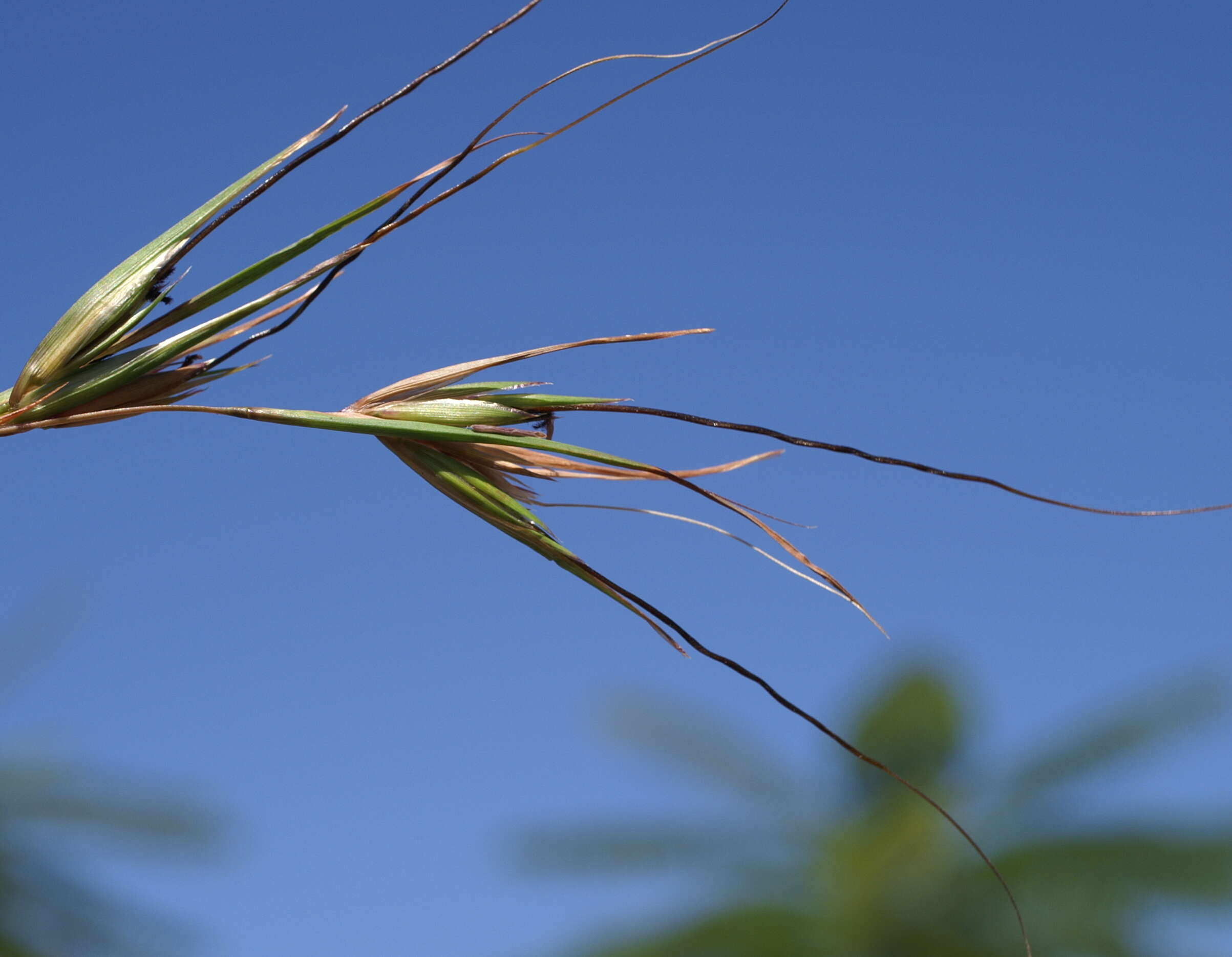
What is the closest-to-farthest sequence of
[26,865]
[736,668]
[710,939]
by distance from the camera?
[736,668] → [26,865] → [710,939]

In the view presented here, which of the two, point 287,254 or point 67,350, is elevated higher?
point 287,254

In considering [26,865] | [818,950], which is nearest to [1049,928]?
[818,950]

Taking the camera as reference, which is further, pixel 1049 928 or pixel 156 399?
pixel 1049 928

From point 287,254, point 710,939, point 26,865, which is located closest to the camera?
point 287,254

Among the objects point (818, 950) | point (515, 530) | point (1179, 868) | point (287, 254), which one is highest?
point (1179, 868)

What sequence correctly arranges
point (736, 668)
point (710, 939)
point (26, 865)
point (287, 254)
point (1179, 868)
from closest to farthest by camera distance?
point (736, 668) → point (287, 254) → point (26, 865) → point (1179, 868) → point (710, 939)

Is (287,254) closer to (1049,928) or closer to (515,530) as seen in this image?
(515,530)

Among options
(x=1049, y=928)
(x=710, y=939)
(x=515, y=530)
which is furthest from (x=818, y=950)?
(x=515, y=530)

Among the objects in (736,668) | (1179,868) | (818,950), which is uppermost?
(1179,868)

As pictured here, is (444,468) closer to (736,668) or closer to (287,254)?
(287,254)
